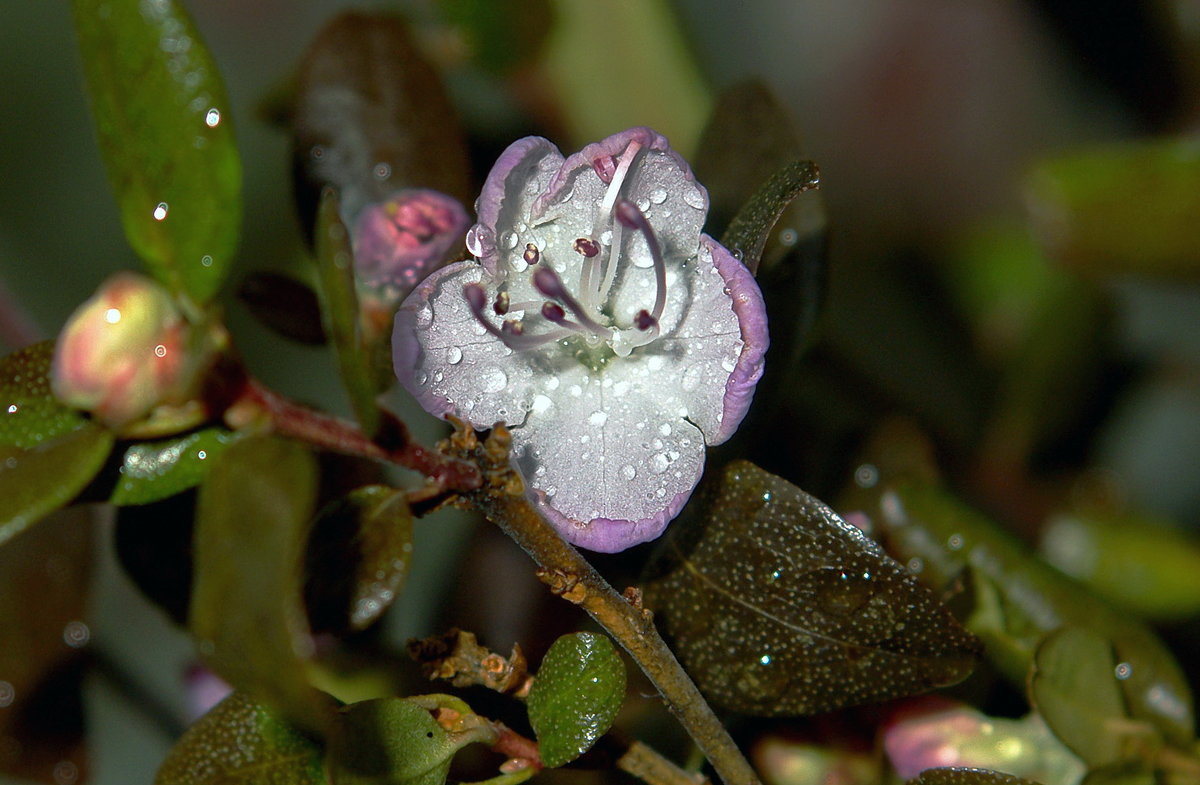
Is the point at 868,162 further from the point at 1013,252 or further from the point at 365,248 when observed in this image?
the point at 365,248

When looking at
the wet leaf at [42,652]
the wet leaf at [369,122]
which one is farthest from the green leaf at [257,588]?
the wet leaf at [42,652]

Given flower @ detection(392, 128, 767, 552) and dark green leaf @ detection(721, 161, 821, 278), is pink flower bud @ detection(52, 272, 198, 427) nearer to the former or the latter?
flower @ detection(392, 128, 767, 552)

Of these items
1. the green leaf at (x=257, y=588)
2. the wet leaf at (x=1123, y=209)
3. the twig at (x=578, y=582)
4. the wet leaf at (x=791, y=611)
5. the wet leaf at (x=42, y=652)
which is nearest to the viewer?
the green leaf at (x=257, y=588)

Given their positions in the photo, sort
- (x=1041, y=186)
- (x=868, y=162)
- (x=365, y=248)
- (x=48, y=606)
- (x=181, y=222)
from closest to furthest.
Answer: (x=181, y=222), (x=365, y=248), (x=48, y=606), (x=1041, y=186), (x=868, y=162)

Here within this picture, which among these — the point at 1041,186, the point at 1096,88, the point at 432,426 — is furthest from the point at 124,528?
the point at 1096,88

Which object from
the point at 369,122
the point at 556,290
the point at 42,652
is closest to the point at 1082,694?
the point at 556,290

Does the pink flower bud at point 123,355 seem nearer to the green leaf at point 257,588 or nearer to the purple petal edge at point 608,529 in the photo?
the green leaf at point 257,588
